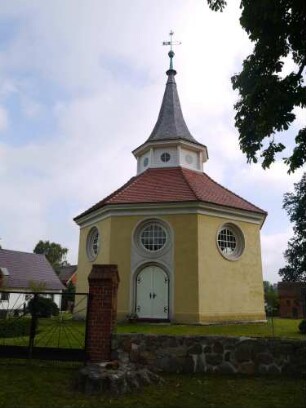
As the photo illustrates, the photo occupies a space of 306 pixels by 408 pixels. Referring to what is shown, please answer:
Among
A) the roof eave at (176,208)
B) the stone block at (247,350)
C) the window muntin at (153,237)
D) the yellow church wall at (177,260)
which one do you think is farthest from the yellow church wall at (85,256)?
the stone block at (247,350)

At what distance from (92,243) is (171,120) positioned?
949cm

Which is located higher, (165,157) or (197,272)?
(165,157)

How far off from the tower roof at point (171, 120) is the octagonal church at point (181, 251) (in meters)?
3.72

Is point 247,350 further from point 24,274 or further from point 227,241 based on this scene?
point 24,274

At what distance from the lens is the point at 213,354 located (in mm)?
7629

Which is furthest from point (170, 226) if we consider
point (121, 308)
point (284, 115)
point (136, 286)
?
point (284, 115)

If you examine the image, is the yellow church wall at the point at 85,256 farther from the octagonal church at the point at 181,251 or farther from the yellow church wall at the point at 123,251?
the yellow church wall at the point at 123,251

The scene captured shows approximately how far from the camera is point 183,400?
592 centimetres

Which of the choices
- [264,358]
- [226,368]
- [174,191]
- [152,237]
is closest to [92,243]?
[152,237]

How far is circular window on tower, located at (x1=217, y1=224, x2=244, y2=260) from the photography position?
1889cm

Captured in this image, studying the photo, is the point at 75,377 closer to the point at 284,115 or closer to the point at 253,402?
the point at 253,402

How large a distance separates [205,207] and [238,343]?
1099 centimetres

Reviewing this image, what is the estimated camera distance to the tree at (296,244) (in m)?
30.8

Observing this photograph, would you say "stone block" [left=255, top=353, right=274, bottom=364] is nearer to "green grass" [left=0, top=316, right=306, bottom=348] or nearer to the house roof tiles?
"green grass" [left=0, top=316, right=306, bottom=348]
